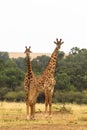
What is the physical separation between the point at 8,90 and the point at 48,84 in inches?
726

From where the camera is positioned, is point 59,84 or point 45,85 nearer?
point 45,85

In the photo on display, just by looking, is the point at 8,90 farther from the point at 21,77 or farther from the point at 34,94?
the point at 34,94

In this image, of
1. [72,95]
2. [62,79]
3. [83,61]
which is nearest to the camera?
[72,95]

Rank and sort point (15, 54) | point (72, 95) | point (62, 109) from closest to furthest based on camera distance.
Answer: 1. point (62, 109)
2. point (72, 95)
3. point (15, 54)

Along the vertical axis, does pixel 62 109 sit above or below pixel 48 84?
below

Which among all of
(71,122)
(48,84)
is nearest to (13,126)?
(71,122)

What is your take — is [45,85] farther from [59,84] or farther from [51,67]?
[59,84]

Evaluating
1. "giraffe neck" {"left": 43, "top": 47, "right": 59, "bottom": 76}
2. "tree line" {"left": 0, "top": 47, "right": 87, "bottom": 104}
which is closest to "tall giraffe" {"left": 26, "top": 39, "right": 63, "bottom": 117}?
"giraffe neck" {"left": 43, "top": 47, "right": 59, "bottom": 76}

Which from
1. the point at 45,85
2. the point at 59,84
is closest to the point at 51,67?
the point at 45,85

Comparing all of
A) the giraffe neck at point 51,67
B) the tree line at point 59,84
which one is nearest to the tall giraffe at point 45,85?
the giraffe neck at point 51,67

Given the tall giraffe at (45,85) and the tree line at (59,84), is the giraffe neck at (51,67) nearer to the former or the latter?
the tall giraffe at (45,85)

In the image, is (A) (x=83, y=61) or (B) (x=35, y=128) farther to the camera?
(A) (x=83, y=61)

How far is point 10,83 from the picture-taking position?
33125 mm

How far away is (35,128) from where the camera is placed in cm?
1033
